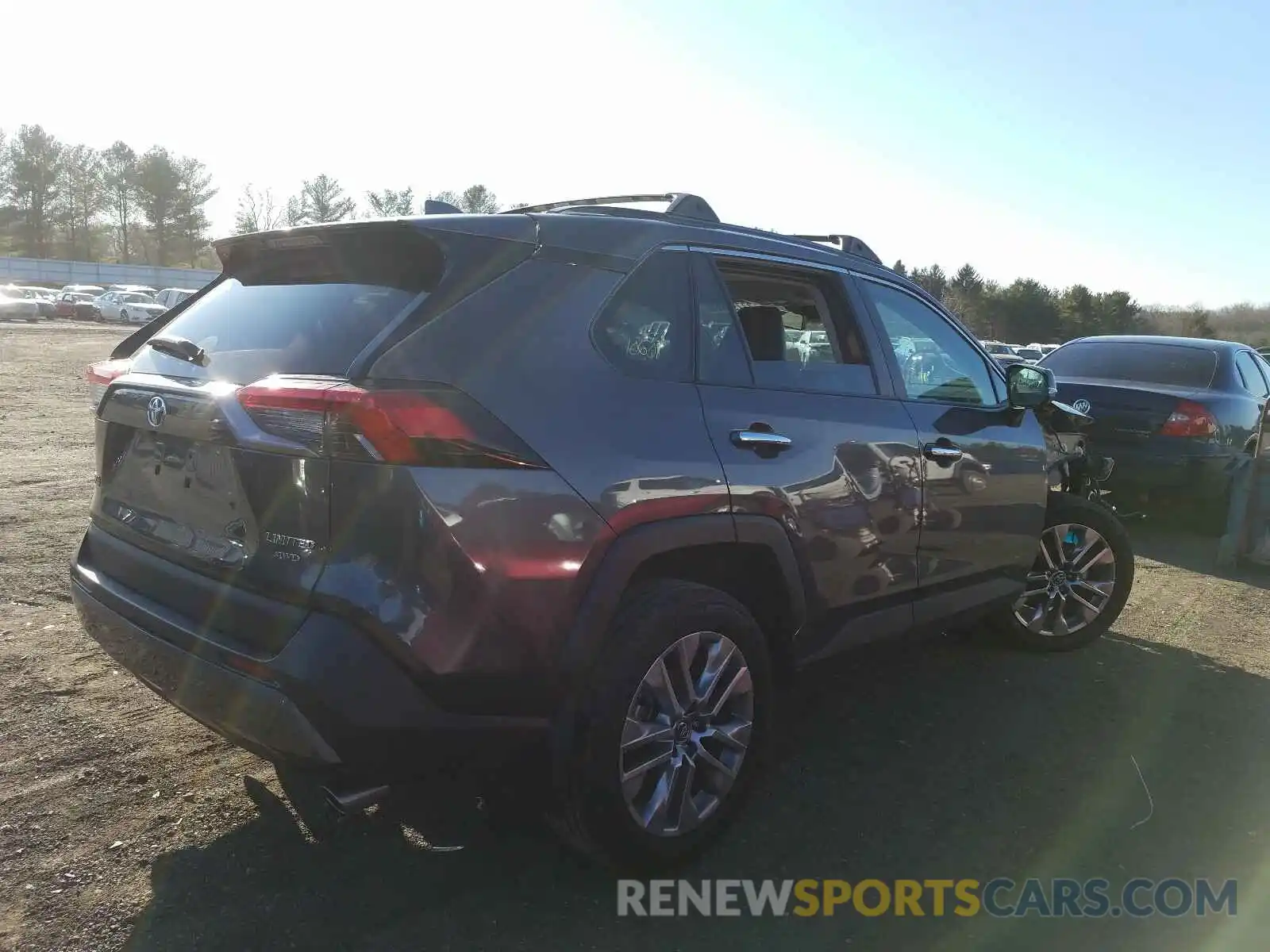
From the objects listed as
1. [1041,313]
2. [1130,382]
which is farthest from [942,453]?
[1041,313]

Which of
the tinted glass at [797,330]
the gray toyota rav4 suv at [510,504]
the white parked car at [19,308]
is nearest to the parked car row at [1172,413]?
the tinted glass at [797,330]

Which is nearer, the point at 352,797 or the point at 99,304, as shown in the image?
the point at 352,797

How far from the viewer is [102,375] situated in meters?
3.08

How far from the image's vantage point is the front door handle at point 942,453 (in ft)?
12.1

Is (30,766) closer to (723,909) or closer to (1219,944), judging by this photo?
(723,909)

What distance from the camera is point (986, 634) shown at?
5.11 m

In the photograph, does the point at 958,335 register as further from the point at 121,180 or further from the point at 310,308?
the point at 121,180

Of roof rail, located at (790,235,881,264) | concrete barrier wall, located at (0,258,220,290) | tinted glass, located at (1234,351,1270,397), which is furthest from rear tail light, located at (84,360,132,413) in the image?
concrete barrier wall, located at (0,258,220,290)

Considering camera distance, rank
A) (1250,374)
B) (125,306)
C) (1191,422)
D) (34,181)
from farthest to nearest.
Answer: (34,181) < (125,306) < (1250,374) < (1191,422)

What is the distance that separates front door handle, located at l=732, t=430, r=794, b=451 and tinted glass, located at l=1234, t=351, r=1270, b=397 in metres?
7.32

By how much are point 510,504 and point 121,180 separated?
80.6 m

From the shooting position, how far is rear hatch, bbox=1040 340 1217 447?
790cm

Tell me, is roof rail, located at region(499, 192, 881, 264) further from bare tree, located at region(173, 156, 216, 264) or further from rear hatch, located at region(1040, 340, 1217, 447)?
bare tree, located at region(173, 156, 216, 264)

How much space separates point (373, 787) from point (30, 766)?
166 centimetres
